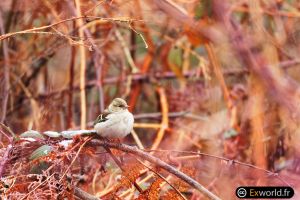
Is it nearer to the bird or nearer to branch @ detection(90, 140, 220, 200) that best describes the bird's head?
the bird

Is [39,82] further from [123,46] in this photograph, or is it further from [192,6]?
[192,6]

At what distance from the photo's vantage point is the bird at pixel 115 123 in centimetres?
178

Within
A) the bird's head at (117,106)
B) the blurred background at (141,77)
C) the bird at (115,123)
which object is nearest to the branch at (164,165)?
the bird at (115,123)

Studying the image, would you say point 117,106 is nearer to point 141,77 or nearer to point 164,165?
point 164,165

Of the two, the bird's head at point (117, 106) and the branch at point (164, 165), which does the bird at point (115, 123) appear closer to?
the bird's head at point (117, 106)

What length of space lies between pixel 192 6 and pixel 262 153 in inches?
46.6

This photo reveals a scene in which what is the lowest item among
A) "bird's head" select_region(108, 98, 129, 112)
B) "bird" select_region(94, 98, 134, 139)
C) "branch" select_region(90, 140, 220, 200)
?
"branch" select_region(90, 140, 220, 200)

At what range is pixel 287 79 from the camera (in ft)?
2.59

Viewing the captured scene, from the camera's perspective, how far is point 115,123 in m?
1.84

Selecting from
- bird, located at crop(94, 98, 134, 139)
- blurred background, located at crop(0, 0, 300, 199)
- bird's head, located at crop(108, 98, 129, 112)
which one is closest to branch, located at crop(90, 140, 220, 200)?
bird, located at crop(94, 98, 134, 139)

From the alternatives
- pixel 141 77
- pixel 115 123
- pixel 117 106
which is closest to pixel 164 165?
pixel 115 123

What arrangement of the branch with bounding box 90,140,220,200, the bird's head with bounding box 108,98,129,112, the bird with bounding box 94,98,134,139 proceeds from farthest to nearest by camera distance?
the bird's head with bounding box 108,98,129,112, the bird with bounding box 94,98,134,139, the branch with bounding box 90,140,220,200

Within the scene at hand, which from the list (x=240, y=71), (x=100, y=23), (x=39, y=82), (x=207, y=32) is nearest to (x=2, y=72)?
(x=39, y=82)

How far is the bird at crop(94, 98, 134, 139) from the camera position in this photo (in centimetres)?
178
